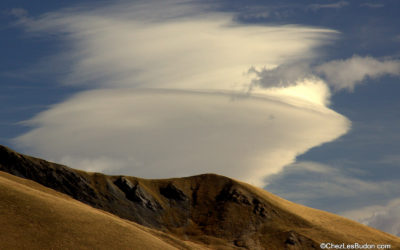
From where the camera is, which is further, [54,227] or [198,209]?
[198,209]

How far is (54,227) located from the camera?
266ft

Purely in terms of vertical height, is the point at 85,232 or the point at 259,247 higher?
the point at 259,247

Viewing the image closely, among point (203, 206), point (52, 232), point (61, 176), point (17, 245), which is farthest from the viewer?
point (203, 206)

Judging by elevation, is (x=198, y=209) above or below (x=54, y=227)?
above

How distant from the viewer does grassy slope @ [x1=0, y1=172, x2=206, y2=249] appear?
76.5 metres

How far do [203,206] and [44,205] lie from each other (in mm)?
74367

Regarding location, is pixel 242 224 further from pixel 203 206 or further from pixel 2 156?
pixel 2 156

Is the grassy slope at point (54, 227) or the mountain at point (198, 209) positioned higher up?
Answer: the mountain at point (198, 209)

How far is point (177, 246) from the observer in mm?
103438

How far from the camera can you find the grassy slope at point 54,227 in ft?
251

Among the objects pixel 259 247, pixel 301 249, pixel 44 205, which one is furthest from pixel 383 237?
pixel 44 205

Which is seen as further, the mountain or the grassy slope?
the mountain

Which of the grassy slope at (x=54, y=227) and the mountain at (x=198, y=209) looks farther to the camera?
the mountain at (x=198, y=209)

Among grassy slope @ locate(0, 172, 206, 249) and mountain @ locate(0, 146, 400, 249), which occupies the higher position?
mountain @ locate(0, 146, 400, 249)
